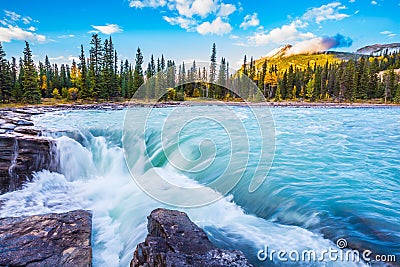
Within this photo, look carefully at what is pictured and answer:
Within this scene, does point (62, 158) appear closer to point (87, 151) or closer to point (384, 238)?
point (87, 151)

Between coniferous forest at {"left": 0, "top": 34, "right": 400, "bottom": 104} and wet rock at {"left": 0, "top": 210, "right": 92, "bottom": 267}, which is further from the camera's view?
coniferous forest at {"left": 0, "top": 34, "right": 400, "bottom": 104}

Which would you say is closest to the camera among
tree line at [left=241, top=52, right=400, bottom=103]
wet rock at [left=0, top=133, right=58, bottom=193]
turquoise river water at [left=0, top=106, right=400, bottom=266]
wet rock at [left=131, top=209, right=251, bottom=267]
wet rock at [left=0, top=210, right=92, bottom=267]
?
wet rock at [left=131, top=209, right=251, bottom=267]

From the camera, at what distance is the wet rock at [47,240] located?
13.5 ft

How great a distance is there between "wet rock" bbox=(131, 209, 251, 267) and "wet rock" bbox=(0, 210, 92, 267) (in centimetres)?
122

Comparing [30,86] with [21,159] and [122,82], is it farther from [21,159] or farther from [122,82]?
[21,159]

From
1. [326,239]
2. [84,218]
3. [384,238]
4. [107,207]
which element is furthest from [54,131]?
[384,238]

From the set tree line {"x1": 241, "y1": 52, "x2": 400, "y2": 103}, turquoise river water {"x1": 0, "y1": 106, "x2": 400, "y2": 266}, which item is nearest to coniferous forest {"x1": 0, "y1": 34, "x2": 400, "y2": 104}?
tree line {"x1": 241, "y1": 52, "x2": 400, "y2": 103}

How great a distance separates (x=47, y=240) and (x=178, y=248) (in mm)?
2702

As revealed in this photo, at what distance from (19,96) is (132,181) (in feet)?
126

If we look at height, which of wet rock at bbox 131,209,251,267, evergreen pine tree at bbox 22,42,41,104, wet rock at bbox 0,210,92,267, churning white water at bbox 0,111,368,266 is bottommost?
churning white water at bbox 0,111,368,266

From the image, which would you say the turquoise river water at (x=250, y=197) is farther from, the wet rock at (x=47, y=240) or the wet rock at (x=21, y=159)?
the wet rock at (x=47, y=240)

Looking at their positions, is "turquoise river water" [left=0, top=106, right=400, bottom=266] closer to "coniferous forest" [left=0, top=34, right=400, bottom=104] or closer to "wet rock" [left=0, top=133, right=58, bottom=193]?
"wet rock" [left=0, top=133, right=58, bottom=193]

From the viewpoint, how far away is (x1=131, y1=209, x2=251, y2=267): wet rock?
3203 millimetres

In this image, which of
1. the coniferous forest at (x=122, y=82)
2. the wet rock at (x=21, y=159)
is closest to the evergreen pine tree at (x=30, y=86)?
the coniferous forest at (x=122, y=82)
